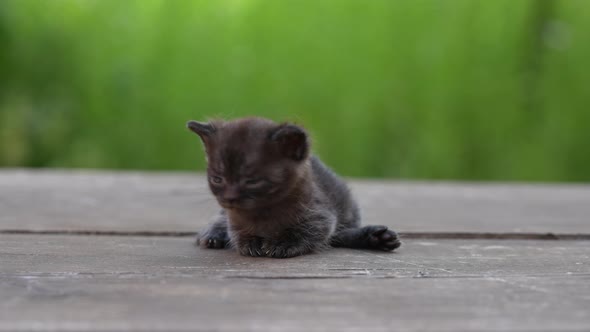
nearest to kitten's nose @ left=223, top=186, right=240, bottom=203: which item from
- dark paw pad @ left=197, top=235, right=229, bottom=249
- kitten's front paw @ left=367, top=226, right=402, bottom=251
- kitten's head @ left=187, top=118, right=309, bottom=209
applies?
kitten's head @ left=187, top=118, right=309, bottom=209

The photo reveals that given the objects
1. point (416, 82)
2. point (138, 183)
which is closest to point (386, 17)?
point (416, 82)

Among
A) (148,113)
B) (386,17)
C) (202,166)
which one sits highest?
(386,17)

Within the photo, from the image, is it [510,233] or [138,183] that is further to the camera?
[138,183]

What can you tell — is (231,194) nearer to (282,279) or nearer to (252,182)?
(252,182)

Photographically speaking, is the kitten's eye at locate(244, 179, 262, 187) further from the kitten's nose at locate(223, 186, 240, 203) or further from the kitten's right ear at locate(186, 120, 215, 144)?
the kitten's right ear at locate(186, 120, 215, 144)

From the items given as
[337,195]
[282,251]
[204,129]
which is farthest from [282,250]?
[337,195]

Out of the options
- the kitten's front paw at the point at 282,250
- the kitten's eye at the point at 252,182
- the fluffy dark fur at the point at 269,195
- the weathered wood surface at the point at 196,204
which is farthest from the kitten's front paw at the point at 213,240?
the kitten's eye at the point at 252,182

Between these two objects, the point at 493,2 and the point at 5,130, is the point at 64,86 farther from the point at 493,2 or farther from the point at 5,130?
the point at 493,2
